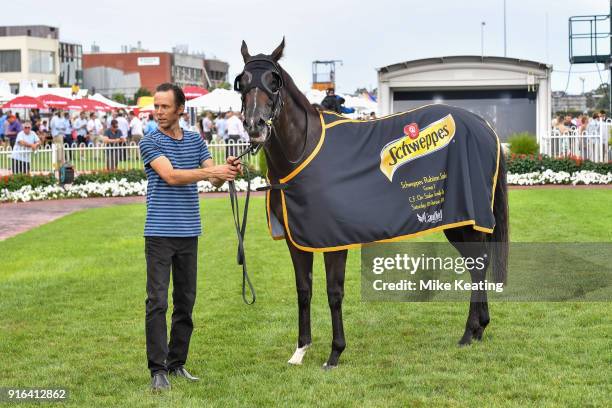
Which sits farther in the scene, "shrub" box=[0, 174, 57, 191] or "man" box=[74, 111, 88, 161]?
"man" box=[74, 111, 88, 161]

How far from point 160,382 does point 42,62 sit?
367 feet

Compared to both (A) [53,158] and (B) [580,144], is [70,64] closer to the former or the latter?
(A) [53,158]

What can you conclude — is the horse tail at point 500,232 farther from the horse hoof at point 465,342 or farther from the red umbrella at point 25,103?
the red umbrella at point 25,103

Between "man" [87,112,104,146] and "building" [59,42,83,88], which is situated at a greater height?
"building" [59,42,83,88]

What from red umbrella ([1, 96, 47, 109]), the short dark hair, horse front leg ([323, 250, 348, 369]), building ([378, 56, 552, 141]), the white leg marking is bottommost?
the white leg marking

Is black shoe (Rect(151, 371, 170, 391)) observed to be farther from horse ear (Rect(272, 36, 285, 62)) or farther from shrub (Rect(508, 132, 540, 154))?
shrub (Rect(508, 132, 540, 154))

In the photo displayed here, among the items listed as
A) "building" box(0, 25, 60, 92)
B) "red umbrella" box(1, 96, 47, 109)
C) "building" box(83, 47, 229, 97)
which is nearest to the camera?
"red umbrella" box(1, 96, 47, 109)

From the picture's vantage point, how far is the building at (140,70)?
5305 inches

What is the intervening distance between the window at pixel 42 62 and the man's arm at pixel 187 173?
110 m

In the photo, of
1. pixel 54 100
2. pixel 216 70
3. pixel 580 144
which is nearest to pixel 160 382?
pixel 580 144

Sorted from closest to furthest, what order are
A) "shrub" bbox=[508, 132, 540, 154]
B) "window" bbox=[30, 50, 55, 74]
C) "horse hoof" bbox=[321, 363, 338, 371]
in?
"horse hoof" bbox=[321, 363, 338, 371] → "shrub" bbox=[508, 132, 540, 154] → "window" bbox=[30, 50, 55, 74]

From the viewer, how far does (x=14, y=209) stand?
70.6ft

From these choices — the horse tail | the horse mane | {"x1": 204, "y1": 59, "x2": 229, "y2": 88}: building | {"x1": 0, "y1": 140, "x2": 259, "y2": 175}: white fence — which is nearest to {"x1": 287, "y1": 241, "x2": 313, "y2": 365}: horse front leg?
the horse mane

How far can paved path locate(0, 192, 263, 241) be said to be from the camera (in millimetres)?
18000
